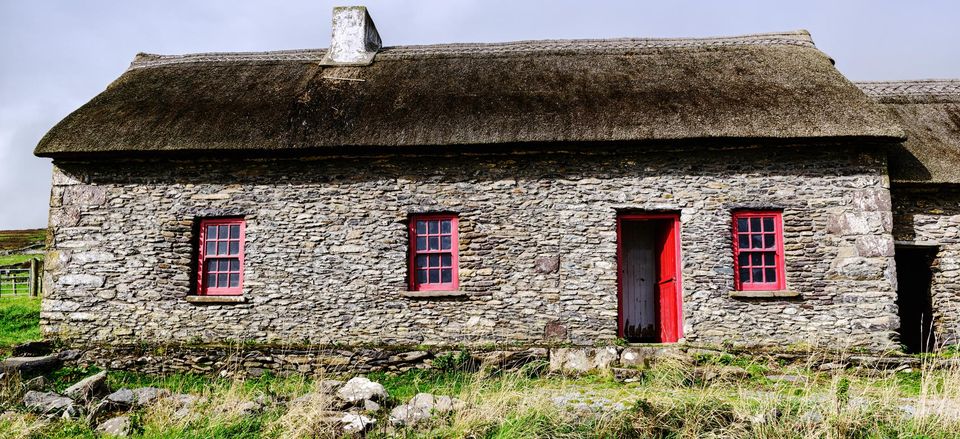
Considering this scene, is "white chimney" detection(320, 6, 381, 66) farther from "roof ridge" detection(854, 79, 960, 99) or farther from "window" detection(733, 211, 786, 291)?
"roof ridge" detection(854, 79, 960, 99)

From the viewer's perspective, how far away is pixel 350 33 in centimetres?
1275

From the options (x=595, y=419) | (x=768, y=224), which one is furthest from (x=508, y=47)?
(x=595, y=419)

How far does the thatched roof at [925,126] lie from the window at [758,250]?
7.27 ft

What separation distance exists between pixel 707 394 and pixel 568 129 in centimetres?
473

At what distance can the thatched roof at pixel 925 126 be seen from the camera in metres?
10.2

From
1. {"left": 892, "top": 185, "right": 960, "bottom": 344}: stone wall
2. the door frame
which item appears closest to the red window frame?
the door frame

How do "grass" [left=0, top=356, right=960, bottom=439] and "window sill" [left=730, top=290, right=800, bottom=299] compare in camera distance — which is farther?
"window sill" [left=730, top=290, right=800, bottom=299]

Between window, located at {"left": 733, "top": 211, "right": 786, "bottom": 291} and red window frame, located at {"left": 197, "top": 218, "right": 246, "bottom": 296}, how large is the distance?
794cm

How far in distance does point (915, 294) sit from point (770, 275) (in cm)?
306

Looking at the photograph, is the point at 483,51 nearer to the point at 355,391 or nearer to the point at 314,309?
the point at 314,309

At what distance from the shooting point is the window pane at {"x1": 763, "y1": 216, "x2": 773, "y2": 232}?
9906mm

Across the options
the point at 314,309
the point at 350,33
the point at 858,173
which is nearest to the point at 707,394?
the point at 858,173

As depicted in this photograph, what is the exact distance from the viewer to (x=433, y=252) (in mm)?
10242

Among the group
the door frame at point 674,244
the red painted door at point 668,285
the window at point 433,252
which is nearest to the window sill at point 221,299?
the window at point 433,252
